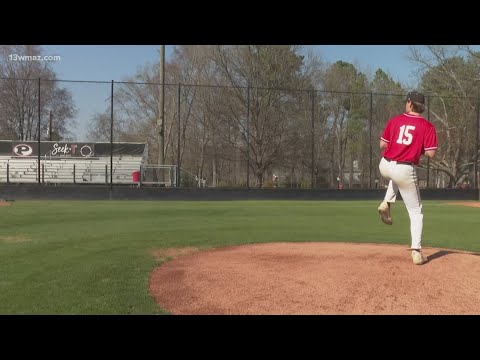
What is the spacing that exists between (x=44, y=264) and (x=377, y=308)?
4818mm

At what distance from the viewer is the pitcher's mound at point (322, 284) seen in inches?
172

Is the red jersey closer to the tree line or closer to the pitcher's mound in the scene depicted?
the pitcher's mound

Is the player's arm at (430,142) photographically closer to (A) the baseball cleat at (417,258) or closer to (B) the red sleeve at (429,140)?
(B) the red sleeve at (429,140)

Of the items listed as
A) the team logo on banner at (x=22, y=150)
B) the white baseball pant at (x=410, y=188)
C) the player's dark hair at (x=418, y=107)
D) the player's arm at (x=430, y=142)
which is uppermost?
the team logo on banner at (x=22, y=150)

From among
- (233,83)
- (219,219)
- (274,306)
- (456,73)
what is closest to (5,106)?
(233,83)

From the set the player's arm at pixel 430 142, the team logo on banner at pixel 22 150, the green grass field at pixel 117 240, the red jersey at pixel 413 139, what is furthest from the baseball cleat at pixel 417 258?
the team logo on banner at pixel 22 150

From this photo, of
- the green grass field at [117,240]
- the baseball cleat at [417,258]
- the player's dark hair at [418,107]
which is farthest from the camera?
the player's dark hair at [418,107]

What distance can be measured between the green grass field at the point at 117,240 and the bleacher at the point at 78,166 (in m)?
13.4

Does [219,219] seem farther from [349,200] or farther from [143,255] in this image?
[349,200]

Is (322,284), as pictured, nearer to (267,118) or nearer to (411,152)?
(411,152)

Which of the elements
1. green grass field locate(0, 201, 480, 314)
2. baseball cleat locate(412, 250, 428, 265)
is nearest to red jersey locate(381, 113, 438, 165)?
baseball cleat locate(412, 250, 428, 265)

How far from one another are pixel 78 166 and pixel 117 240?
919 inches

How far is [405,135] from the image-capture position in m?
5.99

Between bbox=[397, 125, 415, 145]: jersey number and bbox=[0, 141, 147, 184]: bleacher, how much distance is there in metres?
22.9
